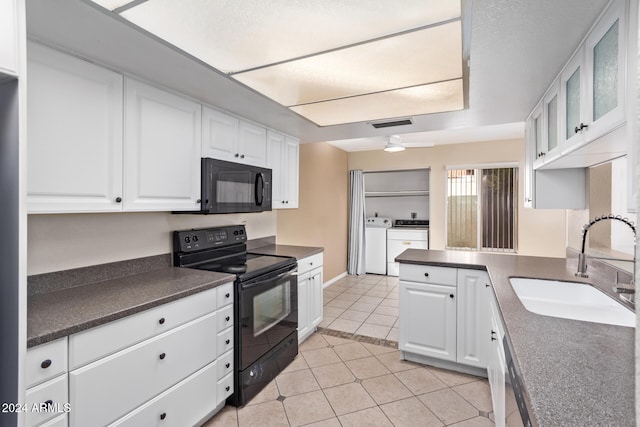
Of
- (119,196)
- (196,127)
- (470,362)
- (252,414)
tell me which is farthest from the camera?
(470,362)

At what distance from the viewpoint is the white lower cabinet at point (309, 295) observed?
2.93m

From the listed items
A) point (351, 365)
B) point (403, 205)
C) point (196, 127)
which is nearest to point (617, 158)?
point (351, 365)

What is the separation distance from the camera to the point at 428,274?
2.54m

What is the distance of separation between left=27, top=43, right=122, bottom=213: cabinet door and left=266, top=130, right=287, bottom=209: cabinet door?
1.45 m

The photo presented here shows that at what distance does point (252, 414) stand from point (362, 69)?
2271mm

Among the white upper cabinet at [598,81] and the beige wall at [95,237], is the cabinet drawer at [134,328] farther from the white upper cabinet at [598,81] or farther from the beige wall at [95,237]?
the white upper cabinet at [598,81]

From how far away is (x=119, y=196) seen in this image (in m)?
1.72

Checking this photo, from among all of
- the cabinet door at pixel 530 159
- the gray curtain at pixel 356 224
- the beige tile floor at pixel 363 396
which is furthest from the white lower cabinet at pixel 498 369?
the gray curtain at pixel 356 224

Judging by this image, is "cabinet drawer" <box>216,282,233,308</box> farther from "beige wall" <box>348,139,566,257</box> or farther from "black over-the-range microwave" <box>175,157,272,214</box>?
"beige wall" <box>348,139,566,257</box>

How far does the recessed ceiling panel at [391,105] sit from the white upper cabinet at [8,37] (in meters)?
1.75

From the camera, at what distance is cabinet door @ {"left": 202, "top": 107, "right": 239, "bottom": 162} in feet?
7.52

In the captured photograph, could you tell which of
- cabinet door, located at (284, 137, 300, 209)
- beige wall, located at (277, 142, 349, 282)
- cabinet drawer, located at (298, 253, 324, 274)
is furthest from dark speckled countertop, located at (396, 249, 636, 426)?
beige wall, located at (277, 142, 349, 282)

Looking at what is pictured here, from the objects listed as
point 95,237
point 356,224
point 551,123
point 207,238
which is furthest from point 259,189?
point 356,224

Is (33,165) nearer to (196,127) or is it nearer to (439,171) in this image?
(196,127)
